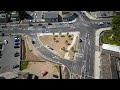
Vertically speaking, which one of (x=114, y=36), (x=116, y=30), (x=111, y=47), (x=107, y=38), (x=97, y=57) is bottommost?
(x=97, y=57)

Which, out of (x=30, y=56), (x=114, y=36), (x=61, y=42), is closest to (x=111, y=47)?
(x=114, y=36)

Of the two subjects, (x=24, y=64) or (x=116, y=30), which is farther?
(x=116, y=30)

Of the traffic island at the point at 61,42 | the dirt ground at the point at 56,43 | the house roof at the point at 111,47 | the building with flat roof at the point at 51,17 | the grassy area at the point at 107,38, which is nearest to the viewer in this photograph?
the house roof at the point at 111,47

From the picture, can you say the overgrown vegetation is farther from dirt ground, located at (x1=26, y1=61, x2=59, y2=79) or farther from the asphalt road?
dirt ground, located at (x1=26, y1=61, x2=59, y2=79)

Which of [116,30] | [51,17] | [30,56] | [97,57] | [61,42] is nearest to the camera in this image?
[97,57]

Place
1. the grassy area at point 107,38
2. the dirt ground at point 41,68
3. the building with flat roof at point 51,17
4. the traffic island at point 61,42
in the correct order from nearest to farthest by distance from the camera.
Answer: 1. the dirt ground at point 41,68
2. the traffic island at point 61,42
3. the grassy area at point 107,38
4. the building with flat roof at point 51,17

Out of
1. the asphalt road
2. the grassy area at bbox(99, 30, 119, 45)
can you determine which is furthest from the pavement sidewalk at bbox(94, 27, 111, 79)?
the grassy area at bbox(99, 30, 119, 45)

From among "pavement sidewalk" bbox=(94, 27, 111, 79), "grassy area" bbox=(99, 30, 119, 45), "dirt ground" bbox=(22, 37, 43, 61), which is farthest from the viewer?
"grassy area" bbox=(99, 30, 119, 45)

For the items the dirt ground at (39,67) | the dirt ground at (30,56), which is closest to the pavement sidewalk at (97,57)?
the dirt ground at (39,67)

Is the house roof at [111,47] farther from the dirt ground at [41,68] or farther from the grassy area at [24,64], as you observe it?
the grassy area at [24,64]

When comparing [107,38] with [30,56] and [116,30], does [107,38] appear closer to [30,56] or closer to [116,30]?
[116,30]
